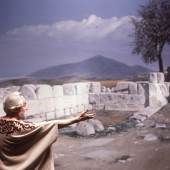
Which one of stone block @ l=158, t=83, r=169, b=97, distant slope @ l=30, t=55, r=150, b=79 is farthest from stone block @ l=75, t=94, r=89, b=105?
stone block @ l=158, t=83, r=169, b=97

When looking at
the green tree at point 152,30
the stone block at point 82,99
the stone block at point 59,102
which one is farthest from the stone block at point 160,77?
the stone block at point 59,102

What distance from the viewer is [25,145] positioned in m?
2.80

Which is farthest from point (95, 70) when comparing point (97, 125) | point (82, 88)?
point (82, 88)

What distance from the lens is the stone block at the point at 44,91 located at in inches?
360

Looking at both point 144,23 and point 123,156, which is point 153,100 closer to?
point 144,23

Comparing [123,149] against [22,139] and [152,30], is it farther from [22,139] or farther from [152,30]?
[22,139]

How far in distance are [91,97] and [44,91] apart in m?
1.53

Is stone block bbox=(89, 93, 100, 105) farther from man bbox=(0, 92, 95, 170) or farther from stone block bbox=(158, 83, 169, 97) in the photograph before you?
man bbox=(0, 92, 95, 170)

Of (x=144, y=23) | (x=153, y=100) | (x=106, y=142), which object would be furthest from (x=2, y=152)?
(x=153, y=100)

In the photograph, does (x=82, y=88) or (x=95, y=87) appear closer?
(x=95, y=87)

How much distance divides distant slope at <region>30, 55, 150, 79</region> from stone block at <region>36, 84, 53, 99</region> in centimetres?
31

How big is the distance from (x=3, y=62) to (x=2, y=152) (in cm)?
573

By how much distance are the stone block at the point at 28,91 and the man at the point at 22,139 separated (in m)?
6.03

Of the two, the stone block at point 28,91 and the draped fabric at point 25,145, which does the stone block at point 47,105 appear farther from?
the draped fabric at point 25,145
